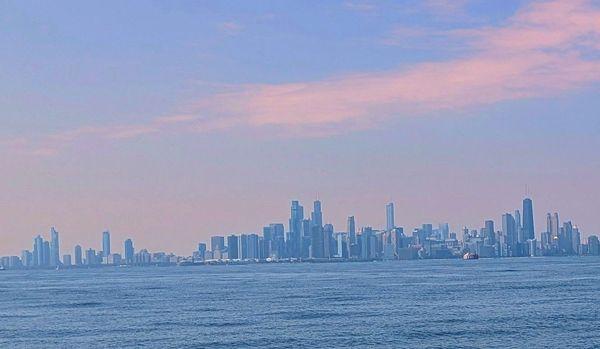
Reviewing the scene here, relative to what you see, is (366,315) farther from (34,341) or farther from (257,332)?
(34,341)

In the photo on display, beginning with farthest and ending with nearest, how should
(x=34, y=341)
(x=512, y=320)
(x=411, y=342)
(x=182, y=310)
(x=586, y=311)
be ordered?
1. (x=182, y=310)
2. (x=586, y=311)
3. (x=512, y=320)
4. (x=34, y=341)
5. (x=411, y=342)

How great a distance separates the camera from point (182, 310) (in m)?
127

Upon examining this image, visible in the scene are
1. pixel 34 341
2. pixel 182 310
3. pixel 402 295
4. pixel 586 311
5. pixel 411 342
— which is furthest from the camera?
pixel 402 295

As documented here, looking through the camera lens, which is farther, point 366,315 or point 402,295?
point 402,295

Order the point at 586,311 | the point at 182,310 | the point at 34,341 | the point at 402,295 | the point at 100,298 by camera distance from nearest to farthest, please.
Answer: the point at 34,341
the point at 586,311
the point at 182,310
the point at 402,295
the point at 100,298

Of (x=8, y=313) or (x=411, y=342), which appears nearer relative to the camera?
(x=411, y=342)

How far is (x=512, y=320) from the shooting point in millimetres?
104250

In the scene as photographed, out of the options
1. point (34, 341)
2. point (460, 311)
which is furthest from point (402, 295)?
point (34, 341)

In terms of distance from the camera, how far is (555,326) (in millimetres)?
97625

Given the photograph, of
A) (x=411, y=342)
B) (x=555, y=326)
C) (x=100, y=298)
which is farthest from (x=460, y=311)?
(x=100, y=298)

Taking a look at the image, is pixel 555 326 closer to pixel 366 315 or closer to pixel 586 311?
pixel 586 311

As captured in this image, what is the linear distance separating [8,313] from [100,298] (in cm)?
3271

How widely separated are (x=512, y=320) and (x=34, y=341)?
162 ft

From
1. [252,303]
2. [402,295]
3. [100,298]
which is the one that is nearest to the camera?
[252,303]
